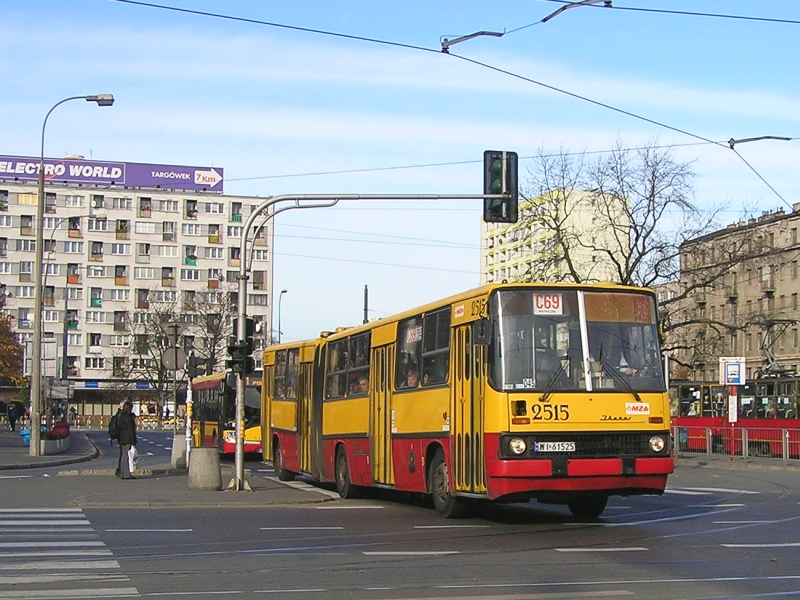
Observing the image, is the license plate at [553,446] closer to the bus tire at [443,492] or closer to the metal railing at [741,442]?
the bus tire at [443,492]

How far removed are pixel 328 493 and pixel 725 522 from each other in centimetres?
918

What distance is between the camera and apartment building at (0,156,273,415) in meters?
109

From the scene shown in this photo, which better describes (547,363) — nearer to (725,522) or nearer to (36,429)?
(725,522)

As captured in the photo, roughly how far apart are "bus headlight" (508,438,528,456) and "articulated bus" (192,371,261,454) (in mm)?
20503

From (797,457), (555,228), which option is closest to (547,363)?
(797,457)

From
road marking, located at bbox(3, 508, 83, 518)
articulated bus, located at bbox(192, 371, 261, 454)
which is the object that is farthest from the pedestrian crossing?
articulated bus, located at bbox(192, 371, 261, 454)

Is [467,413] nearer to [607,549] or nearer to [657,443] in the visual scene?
[657,443]

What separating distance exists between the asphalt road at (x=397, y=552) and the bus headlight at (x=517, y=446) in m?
1.05

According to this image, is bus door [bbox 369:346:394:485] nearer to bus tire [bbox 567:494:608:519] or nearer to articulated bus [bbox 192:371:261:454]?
bus tire [bbox 567:494:608:519]

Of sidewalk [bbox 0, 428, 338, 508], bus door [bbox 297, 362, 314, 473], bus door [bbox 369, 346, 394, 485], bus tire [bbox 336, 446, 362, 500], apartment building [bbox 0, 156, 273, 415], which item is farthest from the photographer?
apartment building [bbox 0, 156, 273, 415]

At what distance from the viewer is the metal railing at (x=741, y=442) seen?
3653cm

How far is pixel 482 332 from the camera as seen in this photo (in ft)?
49.8

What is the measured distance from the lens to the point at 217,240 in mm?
114500

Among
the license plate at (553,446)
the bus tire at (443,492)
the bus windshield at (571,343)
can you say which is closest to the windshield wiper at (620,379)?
the bus windshield at (571,343)
